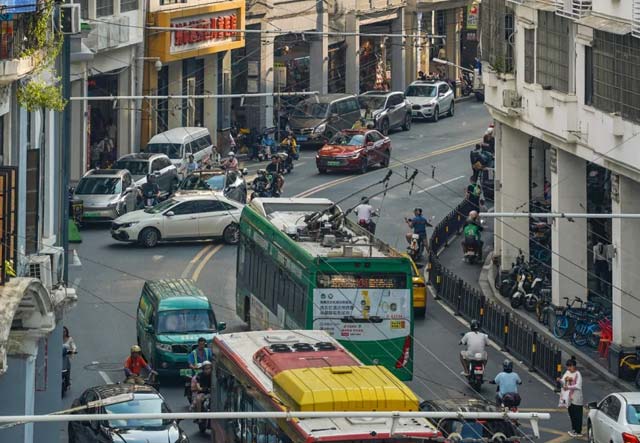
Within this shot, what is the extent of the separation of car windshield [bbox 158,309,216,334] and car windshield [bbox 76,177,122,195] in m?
16.4

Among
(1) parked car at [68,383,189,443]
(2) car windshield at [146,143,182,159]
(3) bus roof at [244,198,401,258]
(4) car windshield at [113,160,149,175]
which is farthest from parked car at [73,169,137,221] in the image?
(1) parked car at [68,383,189,443]

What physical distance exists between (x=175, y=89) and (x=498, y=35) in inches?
866

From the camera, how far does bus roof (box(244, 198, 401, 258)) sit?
35.0 metres

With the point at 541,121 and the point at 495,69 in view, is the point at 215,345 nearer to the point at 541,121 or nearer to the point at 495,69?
the point at 541,121

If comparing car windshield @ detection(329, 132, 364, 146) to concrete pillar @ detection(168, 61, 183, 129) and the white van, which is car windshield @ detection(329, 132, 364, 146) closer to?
the white van

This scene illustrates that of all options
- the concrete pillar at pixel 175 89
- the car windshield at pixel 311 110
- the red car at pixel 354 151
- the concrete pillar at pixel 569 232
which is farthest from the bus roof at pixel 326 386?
the car windshield at pixel 311 110

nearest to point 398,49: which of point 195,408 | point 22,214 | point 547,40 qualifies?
point 547,40

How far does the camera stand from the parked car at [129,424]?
2975cm

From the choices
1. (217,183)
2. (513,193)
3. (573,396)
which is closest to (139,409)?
(573,396)

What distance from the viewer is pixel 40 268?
1069 inches

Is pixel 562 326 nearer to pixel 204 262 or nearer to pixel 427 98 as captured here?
pixel 204 262

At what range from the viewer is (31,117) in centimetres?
2800

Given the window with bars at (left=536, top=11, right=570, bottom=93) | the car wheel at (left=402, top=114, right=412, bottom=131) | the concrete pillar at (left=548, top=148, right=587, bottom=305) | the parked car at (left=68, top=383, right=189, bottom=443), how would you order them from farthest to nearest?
the car wheel at (left=402, top=114, right=412, bottom=131) → the concrete pillar at (left=548, top=148, right=587, bottom=305) → the window with bars at (left=536, top=11, right=570, bottom=93) → the parked car at (left=68, top=383, right=189, bottom=443)

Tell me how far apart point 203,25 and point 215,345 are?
123 feet
